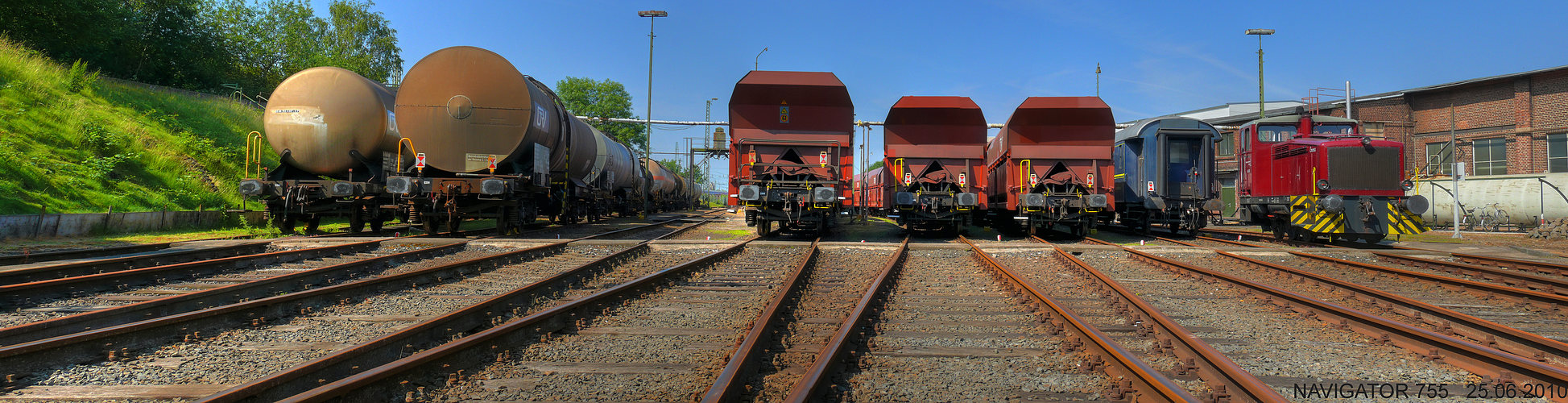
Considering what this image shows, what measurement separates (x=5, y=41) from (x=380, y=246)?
16.9m

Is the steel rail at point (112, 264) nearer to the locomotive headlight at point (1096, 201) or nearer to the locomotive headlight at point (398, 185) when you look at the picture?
the locomotive headlight at point (398, 185)

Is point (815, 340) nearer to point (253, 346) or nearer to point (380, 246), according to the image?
point (253, 346)

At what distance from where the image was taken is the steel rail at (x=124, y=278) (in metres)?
4.97

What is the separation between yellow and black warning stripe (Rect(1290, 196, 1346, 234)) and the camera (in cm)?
1019

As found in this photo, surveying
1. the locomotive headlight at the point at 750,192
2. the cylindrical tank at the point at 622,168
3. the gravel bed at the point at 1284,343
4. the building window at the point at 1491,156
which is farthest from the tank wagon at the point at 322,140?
the building window at the point at 1491,156

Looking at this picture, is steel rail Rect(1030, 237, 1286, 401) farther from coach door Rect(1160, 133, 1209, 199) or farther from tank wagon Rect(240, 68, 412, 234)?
coach door Rect(1160, 133, 1209, 199)

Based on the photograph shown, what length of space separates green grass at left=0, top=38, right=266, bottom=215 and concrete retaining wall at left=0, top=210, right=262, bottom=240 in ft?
3.10

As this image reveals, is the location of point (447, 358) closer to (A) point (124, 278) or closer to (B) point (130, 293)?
(B) point (130, 293)

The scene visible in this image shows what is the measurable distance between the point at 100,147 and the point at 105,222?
16.5 ft

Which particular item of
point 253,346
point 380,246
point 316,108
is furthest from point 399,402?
point 316,108

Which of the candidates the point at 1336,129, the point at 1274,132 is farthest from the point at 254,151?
the point at 1336,129

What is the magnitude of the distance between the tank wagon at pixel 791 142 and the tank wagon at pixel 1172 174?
7.73 m

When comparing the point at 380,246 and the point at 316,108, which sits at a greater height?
the point at 316,108

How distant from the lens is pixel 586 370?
3277mm
